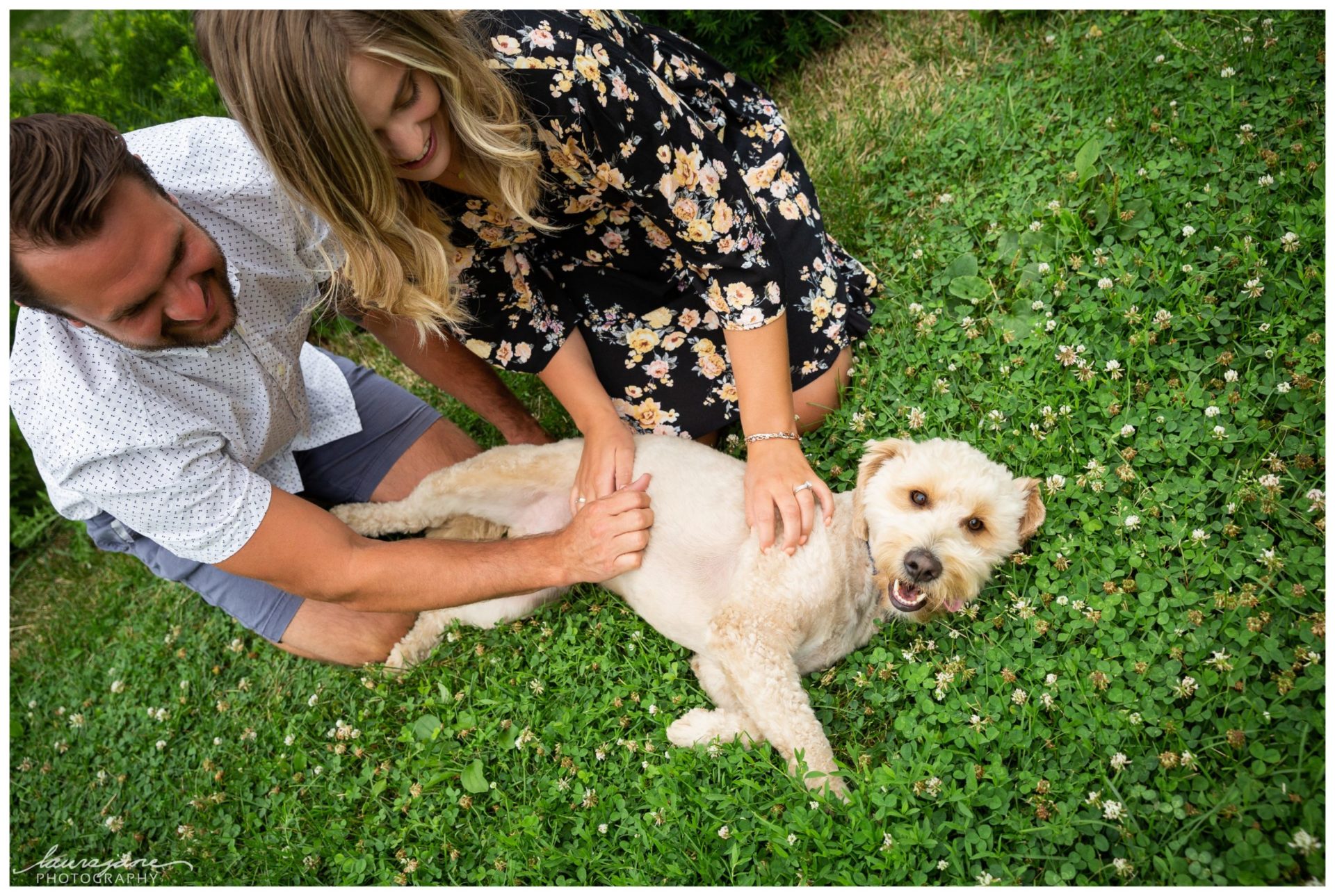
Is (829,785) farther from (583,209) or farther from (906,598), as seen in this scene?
(583,209)

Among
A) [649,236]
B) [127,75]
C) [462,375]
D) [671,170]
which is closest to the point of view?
[671,170]

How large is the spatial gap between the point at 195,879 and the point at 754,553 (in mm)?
2738

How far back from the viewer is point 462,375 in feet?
13.4

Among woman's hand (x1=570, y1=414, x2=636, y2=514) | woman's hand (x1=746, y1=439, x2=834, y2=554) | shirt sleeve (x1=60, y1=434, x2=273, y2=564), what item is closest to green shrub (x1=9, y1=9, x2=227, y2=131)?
shirt sleeve (x1=60, y1=434, x2=273, y2=564)

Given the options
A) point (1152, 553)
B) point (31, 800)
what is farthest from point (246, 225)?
point (1152, 553)

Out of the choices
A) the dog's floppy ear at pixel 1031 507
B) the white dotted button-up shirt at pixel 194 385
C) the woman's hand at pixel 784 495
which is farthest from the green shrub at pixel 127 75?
the dog's floppy ear at pixel 1031 507

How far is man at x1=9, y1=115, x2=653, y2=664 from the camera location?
2.32m

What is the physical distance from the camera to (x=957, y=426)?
3334 mm

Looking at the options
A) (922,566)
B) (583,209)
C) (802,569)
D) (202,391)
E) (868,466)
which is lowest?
(802,569)

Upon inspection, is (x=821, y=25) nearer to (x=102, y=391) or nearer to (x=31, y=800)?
(x=102, y=391)

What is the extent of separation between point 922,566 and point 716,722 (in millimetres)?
966

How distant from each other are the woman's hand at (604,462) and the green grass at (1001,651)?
62 centimetres

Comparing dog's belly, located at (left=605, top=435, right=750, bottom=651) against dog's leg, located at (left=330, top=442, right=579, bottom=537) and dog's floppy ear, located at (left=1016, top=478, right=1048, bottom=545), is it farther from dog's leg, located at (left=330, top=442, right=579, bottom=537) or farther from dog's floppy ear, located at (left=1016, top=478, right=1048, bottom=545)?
dog's floppy ear, located at (left=1016, top=478, right=1048, bottom=545)

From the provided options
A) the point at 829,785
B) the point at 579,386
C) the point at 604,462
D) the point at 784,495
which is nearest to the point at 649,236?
the point at 579,386
